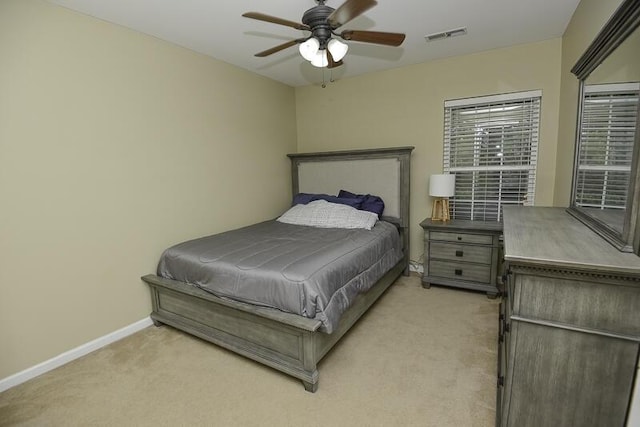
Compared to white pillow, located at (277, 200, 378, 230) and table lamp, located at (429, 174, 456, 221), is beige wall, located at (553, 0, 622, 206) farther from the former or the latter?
white pillow, located at (277, 200, 378, 230)

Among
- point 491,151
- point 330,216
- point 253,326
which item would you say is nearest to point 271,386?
point 253,326

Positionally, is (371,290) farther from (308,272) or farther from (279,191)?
(279,191)

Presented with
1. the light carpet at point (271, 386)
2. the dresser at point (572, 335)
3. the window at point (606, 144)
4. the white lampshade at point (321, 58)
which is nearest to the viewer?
the dresser at point (572, 335)

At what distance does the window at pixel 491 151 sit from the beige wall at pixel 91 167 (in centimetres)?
265

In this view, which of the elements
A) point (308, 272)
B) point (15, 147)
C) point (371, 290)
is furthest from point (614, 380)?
point (15, 147)

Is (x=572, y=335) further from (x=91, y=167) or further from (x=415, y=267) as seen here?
(x=91, y=167)

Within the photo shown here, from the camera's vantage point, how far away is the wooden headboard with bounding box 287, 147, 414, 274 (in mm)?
3672

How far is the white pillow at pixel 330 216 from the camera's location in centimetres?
333

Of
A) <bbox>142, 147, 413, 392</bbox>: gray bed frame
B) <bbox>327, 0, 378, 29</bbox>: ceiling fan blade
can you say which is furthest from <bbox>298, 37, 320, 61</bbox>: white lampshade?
<bbox>142, 147, 413, 392</bbox>: gray bed frame

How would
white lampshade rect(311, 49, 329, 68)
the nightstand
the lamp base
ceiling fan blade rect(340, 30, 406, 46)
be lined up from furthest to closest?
the lamp base < the nightstand < white lampshade rect(311, 49, 329, 68) < ceiling fan blade rect(340, 30, 406, 46)

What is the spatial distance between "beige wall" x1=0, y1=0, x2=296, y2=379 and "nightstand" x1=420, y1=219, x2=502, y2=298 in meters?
2.35

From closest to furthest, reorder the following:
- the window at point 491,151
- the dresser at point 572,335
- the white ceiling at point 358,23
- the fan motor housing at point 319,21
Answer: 1. the dresser at point 572,335
2. the fan motor housing at point 319,21
3. the white ceiling at point 358,23
4. the window at point 491,151

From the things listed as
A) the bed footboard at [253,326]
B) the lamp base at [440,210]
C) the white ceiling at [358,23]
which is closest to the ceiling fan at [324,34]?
the white ceiling at [358,23]

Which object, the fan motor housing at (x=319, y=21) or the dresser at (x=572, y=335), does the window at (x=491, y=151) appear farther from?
the dresser at (x=572, y=335)
